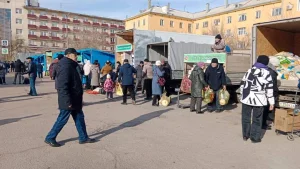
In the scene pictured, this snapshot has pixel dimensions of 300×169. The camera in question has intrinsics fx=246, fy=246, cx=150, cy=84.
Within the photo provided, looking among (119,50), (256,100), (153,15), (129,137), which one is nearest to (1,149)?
(129,137)

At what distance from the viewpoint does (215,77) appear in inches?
315

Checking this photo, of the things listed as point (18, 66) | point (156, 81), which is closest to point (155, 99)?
point (156, 81)

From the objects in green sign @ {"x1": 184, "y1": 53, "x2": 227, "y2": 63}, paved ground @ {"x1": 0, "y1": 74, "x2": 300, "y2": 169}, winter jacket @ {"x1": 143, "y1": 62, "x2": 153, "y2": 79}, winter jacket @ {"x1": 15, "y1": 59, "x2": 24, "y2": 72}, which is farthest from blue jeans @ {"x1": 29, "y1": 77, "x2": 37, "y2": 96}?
green sign @ {"x1": 184, "y1": 53, "x2": 227, "y2": 63}

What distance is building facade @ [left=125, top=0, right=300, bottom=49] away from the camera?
155 feet

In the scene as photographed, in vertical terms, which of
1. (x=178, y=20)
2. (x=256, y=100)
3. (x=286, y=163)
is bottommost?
(x=286, y=163)

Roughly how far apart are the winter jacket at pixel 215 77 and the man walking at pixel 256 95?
2702mm

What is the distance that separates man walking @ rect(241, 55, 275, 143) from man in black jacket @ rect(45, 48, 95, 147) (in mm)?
3400

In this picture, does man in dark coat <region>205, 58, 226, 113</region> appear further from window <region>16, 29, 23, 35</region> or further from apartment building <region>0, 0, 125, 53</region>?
window <region>16, 29, 23, 35</region>

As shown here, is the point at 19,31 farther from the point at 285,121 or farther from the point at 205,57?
the point at 285,121

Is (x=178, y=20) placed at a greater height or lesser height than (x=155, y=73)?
greater

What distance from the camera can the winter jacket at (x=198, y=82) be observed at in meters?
7.78

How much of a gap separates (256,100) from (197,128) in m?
1.80

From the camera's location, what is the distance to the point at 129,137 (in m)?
5.49

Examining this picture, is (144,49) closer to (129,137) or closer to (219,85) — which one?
(219,85)
